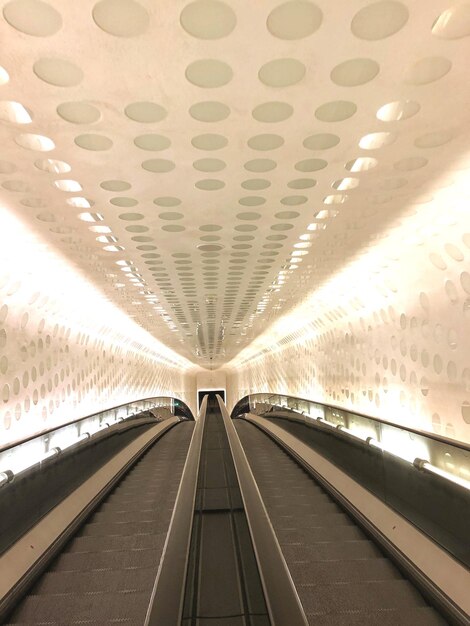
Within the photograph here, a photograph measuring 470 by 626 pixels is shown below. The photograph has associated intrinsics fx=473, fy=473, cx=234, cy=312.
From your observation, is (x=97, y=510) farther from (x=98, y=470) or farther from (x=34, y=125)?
(x=34, y=125)

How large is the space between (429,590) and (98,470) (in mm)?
6404

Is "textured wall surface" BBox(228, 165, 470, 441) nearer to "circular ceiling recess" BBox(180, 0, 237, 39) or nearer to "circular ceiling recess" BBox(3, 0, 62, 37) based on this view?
"circular ceiling recess" BBox(180, 0, 237, 39)

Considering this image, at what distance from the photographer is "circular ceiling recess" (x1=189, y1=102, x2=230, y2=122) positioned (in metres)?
3.27

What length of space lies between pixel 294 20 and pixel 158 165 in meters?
1.98

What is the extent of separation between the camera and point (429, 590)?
365 cm

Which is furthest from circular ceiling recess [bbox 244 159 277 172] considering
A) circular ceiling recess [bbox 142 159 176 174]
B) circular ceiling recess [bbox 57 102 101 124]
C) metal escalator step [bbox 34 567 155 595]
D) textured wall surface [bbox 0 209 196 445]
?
metal escalator step [bbox 34 567 155 595]

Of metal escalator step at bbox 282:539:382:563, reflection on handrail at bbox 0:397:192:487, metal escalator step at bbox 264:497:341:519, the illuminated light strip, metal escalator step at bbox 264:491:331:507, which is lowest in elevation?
metal escalator step at bbox 282:539:382:563

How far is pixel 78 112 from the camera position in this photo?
10.8ft

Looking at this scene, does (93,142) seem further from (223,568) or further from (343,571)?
(343,571)

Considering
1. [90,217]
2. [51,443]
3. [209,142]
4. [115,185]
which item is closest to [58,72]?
[209,142]

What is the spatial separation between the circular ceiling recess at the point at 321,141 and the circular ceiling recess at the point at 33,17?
2.06m

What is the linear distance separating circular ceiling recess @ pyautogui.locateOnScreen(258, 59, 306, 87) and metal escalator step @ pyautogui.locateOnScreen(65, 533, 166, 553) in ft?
14.7

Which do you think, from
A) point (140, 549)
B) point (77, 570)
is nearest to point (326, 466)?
point (140, 549)

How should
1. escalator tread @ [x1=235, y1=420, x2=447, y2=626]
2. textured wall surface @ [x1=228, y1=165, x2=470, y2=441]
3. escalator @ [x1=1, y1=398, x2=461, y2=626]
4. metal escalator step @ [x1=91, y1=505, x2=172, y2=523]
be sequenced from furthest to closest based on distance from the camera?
textured wall surface @ [x1=228, y1=165, x2=470, y2=441]
metal escalator step @ [x1=91, y1=505, x2=172, y2=523]
escalator tread @ [x1=235, y1=420, x2=447, y2=626]
escalator @ [x1=1, y1=398, x2=461, y2=626]
